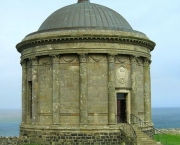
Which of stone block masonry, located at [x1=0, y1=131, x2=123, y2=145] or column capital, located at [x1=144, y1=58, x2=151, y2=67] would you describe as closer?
stone block masonry, located at [x1=0, y1=131, x2=123, y2=145]

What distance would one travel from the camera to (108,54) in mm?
26578

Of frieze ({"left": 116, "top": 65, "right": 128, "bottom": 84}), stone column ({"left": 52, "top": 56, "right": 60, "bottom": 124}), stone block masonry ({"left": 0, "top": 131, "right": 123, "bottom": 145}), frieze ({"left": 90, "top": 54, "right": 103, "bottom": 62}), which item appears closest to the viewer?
stone block masonry ({"left": 0, "top": 131, "right": 123, "bottom": 145})

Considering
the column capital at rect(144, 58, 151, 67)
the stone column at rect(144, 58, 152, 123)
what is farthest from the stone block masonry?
the column capital at rect(144, 58, 151, 67)

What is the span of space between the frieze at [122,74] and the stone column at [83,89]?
2615 millimetres

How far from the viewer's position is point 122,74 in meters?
27.3

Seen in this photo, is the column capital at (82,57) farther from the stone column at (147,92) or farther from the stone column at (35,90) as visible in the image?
the stone column at (147,92)

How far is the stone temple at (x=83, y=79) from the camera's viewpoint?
85.8 ft

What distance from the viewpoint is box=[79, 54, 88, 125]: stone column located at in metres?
26.0

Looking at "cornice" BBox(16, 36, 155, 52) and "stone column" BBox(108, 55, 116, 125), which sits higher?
"cornice" BBox(16, 36, 155, 52)

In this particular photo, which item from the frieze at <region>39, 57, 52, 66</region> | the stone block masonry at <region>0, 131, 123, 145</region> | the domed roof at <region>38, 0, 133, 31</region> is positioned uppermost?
the domed roof at <region>38, 0, 133, 31</region>

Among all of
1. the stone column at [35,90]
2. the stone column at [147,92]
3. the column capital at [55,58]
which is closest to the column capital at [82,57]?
the column capital at [55,58]

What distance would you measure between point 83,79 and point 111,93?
7.51 feet

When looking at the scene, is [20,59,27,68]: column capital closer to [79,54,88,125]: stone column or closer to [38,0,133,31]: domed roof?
[38,0,133,31]: domed roof

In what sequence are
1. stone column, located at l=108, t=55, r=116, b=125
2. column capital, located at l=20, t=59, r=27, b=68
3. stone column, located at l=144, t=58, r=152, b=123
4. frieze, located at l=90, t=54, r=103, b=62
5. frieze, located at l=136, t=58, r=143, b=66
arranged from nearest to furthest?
1. stone column, located at l=108, t=55, r=116, b=125
2. frieze, located at l=90, t=54, r=103, b=62
3. frieze, located at l=136, t=58, r=143, b=66
4. stone column, located at l=144, t=58, r=152, b=123
5. column capital, located at l=20, t=59, r=27, b=68
